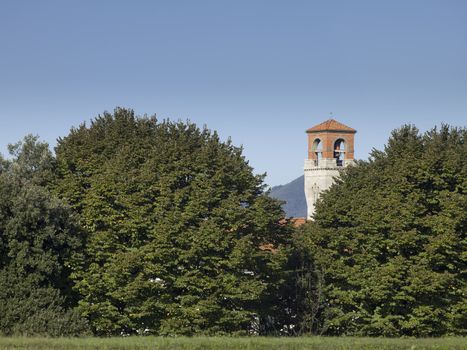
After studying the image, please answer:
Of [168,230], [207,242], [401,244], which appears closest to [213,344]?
[207,242]

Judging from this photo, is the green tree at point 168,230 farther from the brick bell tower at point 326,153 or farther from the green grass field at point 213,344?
the brick bell tower at point 326,153

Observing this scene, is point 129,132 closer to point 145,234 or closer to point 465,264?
point 145,234

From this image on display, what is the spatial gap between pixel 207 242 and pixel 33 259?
30.0 ft

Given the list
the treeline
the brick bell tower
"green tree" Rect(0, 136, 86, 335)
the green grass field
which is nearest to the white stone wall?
the brick bell tower

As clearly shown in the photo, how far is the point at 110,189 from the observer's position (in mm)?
55188

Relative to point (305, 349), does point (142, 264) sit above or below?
above

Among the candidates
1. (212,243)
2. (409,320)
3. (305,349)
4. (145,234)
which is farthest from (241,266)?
(305,349)

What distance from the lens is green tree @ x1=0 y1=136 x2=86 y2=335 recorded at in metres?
49.1

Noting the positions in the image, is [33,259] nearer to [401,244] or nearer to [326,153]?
[401,244]

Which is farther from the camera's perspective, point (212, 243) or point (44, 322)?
point (212, 243)

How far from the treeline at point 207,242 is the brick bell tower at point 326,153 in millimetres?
56528

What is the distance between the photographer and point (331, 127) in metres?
116

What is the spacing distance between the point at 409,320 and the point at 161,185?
15.3 m

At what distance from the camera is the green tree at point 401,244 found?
54.0 metres
